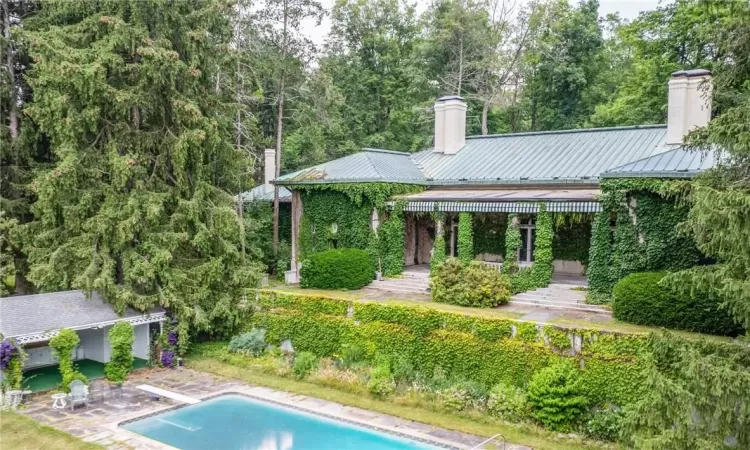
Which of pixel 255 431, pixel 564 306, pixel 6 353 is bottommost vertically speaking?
pixel 255 431

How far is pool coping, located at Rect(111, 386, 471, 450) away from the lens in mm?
12586

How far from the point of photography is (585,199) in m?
18.3

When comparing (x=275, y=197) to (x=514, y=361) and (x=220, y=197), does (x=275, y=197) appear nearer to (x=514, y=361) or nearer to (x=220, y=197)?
(x=220, y=197)

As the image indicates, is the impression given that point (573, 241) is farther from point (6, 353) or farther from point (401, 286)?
point (6, 353)

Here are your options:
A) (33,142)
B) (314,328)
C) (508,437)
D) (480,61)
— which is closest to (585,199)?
(508,437)

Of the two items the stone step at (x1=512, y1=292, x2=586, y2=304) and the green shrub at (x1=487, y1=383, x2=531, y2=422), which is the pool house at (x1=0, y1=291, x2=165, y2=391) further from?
the stone step at (x1=512, y1=292, x2=586, y2=304)

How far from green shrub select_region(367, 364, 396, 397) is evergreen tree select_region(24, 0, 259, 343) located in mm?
6522

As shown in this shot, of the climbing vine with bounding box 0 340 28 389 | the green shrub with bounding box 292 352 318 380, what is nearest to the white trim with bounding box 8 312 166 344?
the climbing vine with bounding box 0 340 28 389

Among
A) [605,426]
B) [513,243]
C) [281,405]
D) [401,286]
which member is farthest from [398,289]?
[605,426]

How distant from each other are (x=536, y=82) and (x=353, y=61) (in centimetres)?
1347

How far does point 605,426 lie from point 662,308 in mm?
4000

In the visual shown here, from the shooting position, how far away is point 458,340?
1563cm

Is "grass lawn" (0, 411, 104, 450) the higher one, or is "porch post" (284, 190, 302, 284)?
"porch post" (284, 190, 302, 284)

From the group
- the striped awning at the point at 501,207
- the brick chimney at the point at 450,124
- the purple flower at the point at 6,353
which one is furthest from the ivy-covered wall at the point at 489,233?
the purple flower at the point at 6,353
